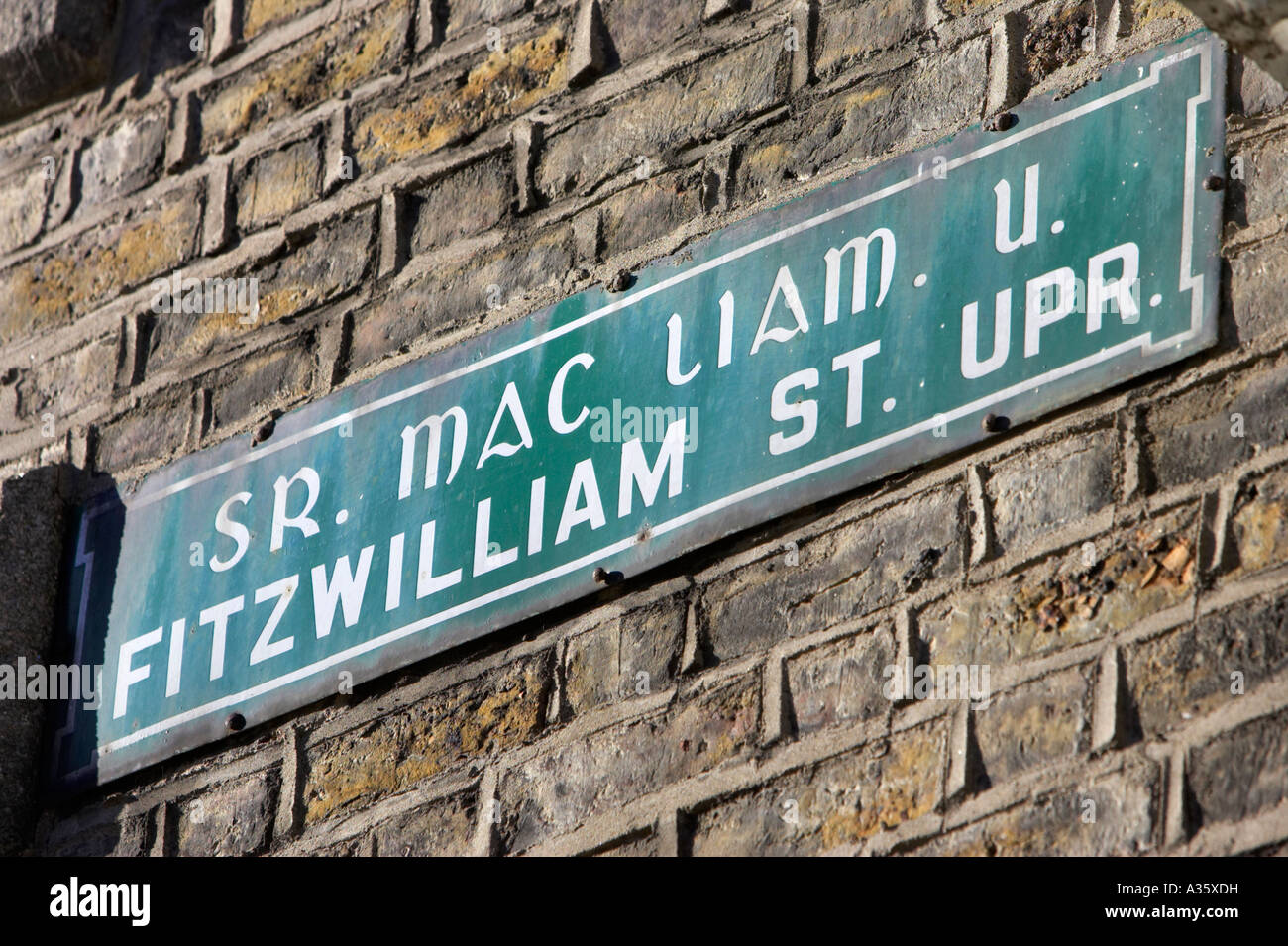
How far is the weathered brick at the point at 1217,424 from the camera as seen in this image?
2.06 metres

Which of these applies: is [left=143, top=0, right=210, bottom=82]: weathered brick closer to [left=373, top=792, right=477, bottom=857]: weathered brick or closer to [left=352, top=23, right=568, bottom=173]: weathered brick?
[left=352, top=23, right=568, bottom=173]: weathered brick

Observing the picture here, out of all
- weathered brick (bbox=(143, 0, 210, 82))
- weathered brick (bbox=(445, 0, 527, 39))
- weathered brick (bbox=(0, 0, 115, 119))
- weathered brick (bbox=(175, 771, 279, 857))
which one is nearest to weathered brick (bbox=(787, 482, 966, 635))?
weathered brick (bbox=(175, 771, 279, 857))

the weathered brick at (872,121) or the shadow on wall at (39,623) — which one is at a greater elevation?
the weathered brick at (872,121)

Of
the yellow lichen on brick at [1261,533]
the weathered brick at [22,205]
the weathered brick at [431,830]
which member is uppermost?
the weathered brick at [22,205]

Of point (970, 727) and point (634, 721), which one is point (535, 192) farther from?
point (970, 727)

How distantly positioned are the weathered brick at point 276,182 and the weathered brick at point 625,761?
3.80 ft

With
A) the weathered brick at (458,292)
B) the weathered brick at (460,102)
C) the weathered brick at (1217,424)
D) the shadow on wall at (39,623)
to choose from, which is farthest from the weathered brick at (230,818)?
the weathered brick at (1217,424)

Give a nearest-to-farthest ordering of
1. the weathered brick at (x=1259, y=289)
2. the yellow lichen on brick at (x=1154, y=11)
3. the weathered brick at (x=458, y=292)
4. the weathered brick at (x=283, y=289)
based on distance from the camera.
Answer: the weathered brick at (x=1259, y=289), the yellow lichen on brick at (x=1154, y=11), the weathered brick at (x=458, y=292), the weathered brick at (x=283, y=289)

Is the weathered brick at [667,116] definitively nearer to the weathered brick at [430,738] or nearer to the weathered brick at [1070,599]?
the weathered brick at [430,738]

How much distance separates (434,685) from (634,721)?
0.33m

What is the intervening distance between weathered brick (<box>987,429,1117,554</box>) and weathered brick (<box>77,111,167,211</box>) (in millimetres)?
1791

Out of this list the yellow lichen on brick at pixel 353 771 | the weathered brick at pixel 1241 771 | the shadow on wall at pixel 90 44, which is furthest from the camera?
the shadow on wall at pixel 90 44

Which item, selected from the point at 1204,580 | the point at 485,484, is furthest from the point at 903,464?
the point at 485,484

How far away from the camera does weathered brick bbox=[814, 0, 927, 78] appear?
261 cm
